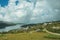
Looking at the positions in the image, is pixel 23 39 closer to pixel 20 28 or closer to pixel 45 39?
pixel 45 39

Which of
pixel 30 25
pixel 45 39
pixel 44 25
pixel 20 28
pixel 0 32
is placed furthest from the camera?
pixel 44 25

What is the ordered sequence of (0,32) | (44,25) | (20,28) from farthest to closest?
(44,25)
(20,28)
(0,32)

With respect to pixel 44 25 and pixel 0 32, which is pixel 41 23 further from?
pixel 0 32

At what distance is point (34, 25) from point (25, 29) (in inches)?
97.0

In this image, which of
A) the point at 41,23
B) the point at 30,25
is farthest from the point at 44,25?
the point at 30,25

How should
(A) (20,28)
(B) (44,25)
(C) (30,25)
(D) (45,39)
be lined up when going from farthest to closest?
1. (B) (44,25)
2. (C) (30,25)
3. (A) (20,28)
4. (D) (45,39)

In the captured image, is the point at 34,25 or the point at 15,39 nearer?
the point at 15,39

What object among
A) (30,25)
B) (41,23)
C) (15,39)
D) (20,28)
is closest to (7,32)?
(20,28)

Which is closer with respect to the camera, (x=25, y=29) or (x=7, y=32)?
(x=7, y=32)

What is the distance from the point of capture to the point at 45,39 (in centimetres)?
2016

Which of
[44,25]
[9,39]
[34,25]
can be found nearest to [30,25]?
[34,25]

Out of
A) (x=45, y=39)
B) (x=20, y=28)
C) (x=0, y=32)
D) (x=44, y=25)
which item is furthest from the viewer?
(x=44, y=25)

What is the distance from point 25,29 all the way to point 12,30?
3.50 m

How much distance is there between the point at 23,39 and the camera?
20.4 meters
